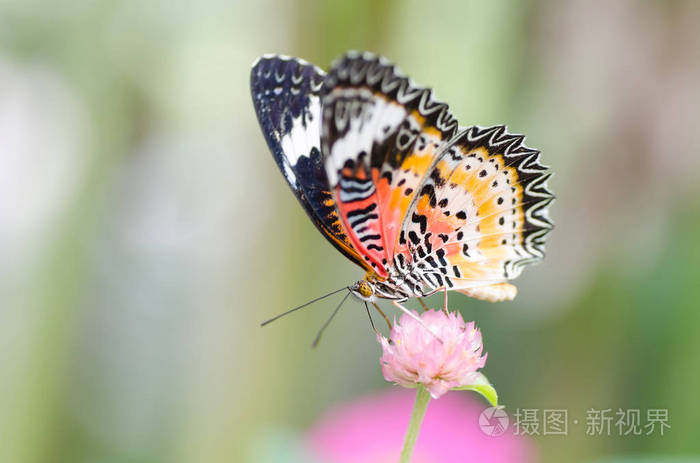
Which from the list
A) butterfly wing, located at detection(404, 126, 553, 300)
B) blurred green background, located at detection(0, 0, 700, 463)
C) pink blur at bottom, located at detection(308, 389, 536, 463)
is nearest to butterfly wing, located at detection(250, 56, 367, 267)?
butterfly wing, located at detection(404, 126, 553, 300)

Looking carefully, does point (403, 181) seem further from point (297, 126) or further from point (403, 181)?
point (297, 126)

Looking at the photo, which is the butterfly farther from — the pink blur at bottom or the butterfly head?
the pink blur at bottom

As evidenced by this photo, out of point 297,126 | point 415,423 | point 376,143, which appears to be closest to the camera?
point 415,423

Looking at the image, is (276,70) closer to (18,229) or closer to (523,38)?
(18,229)

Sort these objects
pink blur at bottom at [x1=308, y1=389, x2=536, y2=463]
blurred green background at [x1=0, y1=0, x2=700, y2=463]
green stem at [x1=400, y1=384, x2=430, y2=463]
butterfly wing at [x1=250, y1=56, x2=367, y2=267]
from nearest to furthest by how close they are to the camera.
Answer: green stem at [x1=400, y1=384, x2=430, y2=463], butterfly wing at [x1=250, y1=56, x2=367, y2=267], pink blur at bottom at [x1=308, y1=389, x2=536, y2=463], blurred green background at [x1=0, y1=0, x2=700, y2=463]

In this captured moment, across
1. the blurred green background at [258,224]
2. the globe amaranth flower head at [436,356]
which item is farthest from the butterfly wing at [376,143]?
the blurred green background at [258,224]

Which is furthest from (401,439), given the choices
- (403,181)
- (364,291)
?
(403,181)

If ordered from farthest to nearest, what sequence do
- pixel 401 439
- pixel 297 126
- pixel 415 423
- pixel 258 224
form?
pixel 258 224, pixel 401 439, pixel 297 126, pixel 415 423
